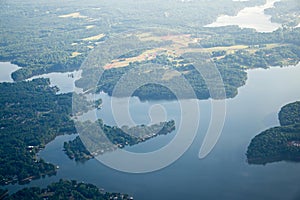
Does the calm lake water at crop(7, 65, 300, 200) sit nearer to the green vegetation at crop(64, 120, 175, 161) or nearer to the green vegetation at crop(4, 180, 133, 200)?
the green vegetation at crop(64, 120, 175, 161)

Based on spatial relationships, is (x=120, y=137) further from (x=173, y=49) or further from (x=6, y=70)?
(x=6, y=70)

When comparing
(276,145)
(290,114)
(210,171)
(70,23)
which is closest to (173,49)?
(290,114)

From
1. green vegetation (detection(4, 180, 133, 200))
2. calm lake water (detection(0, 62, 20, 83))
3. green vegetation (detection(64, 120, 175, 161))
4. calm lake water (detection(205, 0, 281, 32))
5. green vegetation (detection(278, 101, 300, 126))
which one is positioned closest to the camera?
green vegetation (detection(4, 180, 133, 200))

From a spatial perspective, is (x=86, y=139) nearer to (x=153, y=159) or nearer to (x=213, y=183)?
(x=153, y=159)

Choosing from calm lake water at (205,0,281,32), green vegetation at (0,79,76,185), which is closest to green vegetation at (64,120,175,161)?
green vegetation at (0,79,76,185)

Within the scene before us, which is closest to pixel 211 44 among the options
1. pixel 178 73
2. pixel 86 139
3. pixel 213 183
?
pixel 178 73

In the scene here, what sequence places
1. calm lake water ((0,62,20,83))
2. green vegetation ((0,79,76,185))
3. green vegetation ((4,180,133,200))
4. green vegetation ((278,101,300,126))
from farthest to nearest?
calm lake water ((0,62,20,83)) → green vegetation ((278,101,300,126)) → green vegetation ((0,79,76,185)) → green vegetation ((4,180,133,200))

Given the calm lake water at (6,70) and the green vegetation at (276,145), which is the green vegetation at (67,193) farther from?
the calm lake water at (6,70)
